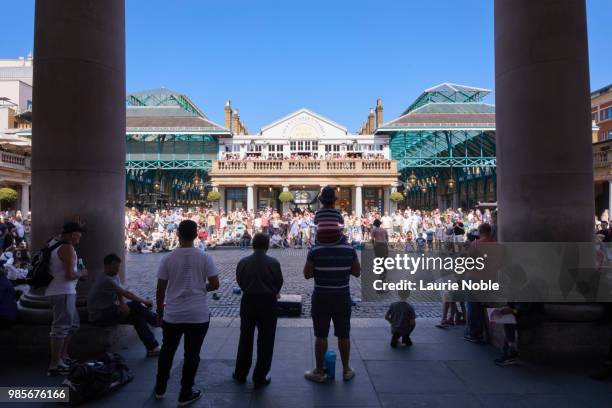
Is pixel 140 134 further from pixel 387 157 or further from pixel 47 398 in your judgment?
pixel 47 398

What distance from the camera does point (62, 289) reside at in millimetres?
4645

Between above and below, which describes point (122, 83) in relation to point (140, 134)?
below

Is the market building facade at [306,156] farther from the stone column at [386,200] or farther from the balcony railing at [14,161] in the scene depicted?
the balcony railing at [14,161]

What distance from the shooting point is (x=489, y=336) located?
5.88 m

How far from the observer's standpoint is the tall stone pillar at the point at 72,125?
532cm

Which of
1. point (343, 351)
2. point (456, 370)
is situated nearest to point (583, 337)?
point (456, 370)

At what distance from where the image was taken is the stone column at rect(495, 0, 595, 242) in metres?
5.23

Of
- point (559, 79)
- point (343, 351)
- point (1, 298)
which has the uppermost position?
point (559, 79)

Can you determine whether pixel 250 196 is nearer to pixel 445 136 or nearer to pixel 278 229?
pixel 278 229

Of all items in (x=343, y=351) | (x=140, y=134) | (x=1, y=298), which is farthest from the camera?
(x=140, y=134)

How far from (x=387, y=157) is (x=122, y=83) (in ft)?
115

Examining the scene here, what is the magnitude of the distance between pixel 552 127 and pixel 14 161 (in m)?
38.5

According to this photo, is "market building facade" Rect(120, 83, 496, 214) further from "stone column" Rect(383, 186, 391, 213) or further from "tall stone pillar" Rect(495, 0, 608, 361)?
"tall stone pillar" Rect(495, 0, 608, 361)

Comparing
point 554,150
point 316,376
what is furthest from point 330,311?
point 554,150
